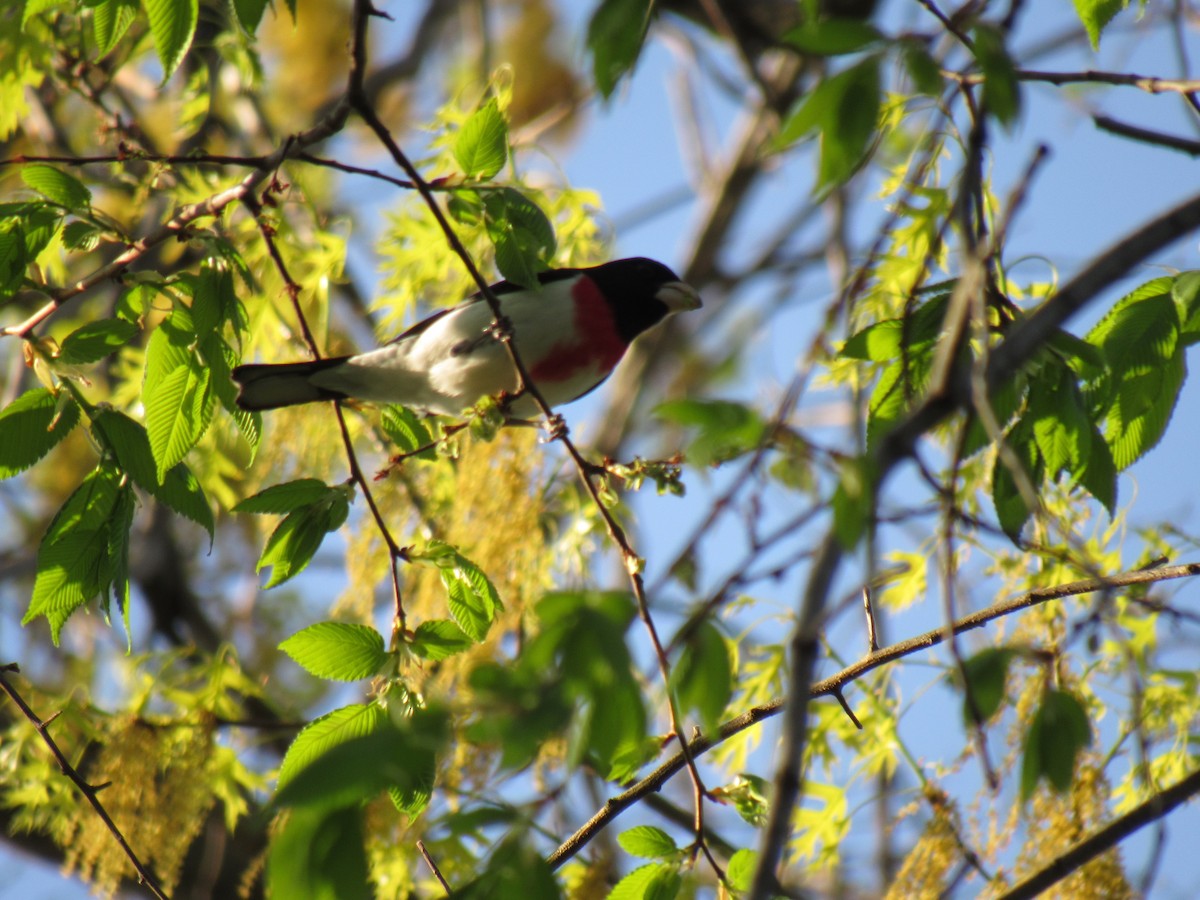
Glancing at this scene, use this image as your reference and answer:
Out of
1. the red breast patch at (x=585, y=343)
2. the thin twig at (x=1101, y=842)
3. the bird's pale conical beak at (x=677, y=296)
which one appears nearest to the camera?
the thin twig at (x=1101, y=842)

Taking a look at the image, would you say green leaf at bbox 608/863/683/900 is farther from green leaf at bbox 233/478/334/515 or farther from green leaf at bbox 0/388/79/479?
green leaf at bbox 0/388/79/479

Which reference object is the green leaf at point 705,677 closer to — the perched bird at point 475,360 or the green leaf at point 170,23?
the green leaf at point 170,23


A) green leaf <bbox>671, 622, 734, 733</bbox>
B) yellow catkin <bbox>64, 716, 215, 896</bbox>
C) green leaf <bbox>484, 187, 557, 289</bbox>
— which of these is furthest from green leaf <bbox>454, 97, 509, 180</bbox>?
yellow catkin <bbox>64, 716, 215, 896</bbox>

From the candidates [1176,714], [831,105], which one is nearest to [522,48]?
[1176,714]

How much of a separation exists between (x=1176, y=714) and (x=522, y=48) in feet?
26.0

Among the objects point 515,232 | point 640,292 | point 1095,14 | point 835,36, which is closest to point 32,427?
point 515,232

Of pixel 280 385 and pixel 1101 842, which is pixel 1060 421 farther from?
pixel 280 385

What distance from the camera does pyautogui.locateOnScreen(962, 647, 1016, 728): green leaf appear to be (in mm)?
1340

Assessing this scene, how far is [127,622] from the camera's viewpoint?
6.88 feet

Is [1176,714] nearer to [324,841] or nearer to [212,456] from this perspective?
[324,841]

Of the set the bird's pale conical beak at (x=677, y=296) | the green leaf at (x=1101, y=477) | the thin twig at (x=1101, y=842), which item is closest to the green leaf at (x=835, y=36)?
the green leaf at (x=1101, y=477)

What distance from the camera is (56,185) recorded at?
201 centimetres

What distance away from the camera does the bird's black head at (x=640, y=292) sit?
148 inches

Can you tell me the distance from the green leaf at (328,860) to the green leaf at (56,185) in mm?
1243
